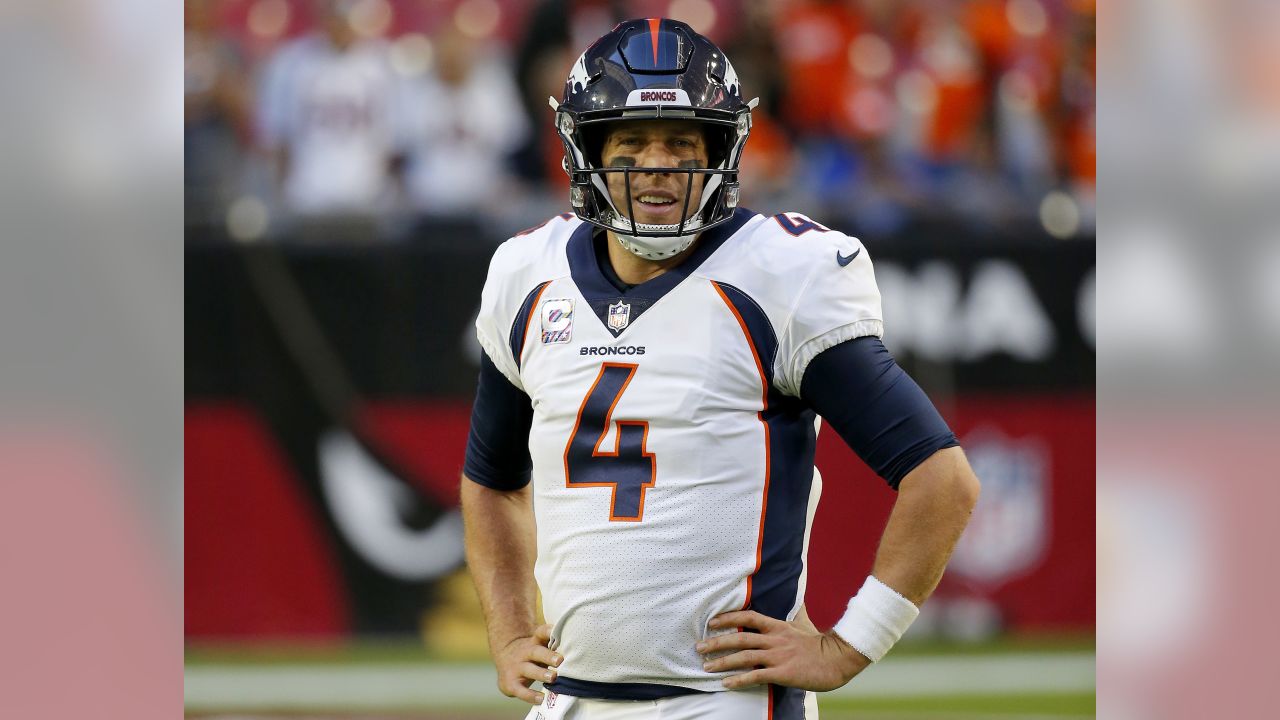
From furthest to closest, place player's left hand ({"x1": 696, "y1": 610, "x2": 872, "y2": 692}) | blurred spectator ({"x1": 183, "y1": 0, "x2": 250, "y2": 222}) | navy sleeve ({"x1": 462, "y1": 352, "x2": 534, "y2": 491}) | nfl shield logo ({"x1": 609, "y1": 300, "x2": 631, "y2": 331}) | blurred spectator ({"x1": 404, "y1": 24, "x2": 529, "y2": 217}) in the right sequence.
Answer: blurred spectator ({"x1": 404, "y1": 24, "x2": 529, "y2": 217}) → blurred spectator ({"x1": 183, "y1": 0, "x2": 250, "y2": 222}) → navy sleeve ({"x1": 462, "y1": 352, "x2": 534, "y2": 491}) → nfl shield logo ({"x1": 609, "y1": 300, "x2": 631, "y2": 331}) → player's left hand ({"x1": 696, "y1": 610, "x2": 872, "y2": 692})

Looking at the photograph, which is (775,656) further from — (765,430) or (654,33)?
(654,33)

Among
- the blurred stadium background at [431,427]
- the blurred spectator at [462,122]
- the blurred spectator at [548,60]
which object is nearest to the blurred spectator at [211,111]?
the blurred stadium background at [431,427]

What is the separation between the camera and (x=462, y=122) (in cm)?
845

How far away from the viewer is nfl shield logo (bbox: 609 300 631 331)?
282 cm

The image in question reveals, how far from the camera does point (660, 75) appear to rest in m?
2.88

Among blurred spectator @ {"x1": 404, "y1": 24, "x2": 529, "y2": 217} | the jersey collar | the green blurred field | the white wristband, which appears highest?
blurred spectator @ {"x1": 404, "y1": 24, "x2": 529, "y2": 217}

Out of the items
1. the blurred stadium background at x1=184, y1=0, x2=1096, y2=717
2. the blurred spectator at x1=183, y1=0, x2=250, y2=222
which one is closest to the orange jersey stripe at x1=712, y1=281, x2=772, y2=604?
the blurred stadium background at x1=184, y1=0, x2=1096, y2=717

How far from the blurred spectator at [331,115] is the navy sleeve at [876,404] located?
5.61 meters

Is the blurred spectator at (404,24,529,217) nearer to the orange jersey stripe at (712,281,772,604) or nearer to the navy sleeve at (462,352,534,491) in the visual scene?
the navy sleeve at (462,352,534,491)

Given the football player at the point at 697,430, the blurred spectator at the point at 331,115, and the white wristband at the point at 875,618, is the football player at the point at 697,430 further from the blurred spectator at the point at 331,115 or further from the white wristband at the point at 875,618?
the blurred spectator at the point at 331,115

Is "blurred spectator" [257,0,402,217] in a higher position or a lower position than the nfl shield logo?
higher

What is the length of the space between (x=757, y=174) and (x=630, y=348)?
222 inches

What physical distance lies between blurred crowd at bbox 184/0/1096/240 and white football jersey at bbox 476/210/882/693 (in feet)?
15.8
